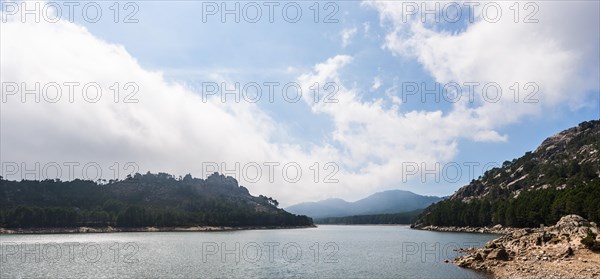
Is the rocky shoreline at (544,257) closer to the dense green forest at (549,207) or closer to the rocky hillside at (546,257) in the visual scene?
the rocky hillside at (546,257)

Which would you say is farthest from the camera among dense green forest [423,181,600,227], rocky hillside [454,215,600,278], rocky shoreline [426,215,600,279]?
dense green forest [423,181,600,227]

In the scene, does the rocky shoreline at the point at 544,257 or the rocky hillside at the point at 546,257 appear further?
Answer: the rocky hillside at the point at 546,257

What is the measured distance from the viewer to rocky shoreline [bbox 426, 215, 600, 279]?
53.7 metres

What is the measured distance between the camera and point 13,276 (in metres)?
62.0

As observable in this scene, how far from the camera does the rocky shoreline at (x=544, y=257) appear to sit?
176 feet

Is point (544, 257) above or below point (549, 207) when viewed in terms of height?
above

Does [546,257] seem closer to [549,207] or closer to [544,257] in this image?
[544,257]

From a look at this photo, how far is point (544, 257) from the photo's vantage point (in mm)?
63531

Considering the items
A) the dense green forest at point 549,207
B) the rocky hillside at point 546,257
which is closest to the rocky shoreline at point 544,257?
the rocky hillside at point 546,257

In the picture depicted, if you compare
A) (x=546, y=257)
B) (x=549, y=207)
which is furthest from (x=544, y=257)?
(x=549, y=207)

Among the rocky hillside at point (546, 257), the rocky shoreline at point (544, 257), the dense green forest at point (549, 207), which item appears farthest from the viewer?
the dense green forest at point (549, 207)

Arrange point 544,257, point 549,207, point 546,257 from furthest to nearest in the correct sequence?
1. point 549,207
2. point 544,257
3. point 546,257

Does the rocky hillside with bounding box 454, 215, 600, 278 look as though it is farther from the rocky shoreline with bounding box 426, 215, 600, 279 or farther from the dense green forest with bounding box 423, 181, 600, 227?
the dense green forest with bounding box 423, 181, 600, 227

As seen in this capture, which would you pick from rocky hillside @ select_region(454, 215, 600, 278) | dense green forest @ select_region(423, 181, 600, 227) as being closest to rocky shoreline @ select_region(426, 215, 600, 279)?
rocky hillside @ select_region(454, 215, 600, 278)
